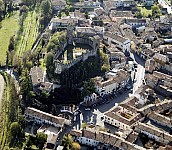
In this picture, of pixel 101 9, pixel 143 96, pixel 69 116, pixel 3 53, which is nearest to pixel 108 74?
pixel 143 96

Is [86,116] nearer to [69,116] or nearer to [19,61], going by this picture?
[69,116]

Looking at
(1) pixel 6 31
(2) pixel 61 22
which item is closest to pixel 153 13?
(2) pixel 61 22

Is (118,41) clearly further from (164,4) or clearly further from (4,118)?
(164,4)

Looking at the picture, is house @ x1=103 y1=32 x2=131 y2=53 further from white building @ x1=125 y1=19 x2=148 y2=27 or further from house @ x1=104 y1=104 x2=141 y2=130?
house @ x1=104 y1=104 x2=141 y2=130

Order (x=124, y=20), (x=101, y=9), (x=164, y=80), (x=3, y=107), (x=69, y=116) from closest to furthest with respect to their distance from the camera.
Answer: (x=69, y=116), (x=3, y=107), (x=164, y=80), (x=124, y=20), (x=101, y=9)

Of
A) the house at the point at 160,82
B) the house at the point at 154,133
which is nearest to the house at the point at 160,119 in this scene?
the house at the point at 154,133

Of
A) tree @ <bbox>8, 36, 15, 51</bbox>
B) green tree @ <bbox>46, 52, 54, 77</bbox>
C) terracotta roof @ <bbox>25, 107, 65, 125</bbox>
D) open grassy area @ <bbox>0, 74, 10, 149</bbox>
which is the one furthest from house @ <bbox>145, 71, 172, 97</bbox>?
tree @ <bbox>8, 36, 15, 51</bbox>
